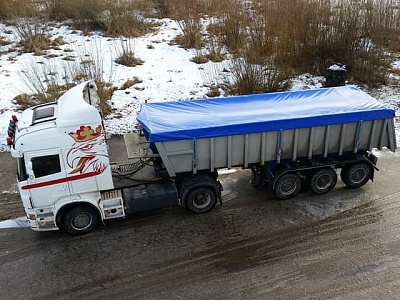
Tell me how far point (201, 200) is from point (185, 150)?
4.35 feet

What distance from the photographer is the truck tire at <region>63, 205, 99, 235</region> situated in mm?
8867

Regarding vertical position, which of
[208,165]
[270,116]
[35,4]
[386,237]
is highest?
[35,4]

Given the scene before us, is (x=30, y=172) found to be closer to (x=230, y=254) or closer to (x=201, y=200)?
(x=201, y=200)

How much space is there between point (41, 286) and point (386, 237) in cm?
672

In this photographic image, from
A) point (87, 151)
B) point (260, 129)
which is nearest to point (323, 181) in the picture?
point (260, 129)

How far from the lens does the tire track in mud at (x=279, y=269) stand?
7.47m

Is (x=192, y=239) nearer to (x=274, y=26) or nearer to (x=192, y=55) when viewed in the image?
(x=274, y=26)

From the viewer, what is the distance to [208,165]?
9250 millimetres

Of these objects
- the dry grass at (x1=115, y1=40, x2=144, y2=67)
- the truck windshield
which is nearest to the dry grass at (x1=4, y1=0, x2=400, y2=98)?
the dry grass at (x1=115, y1=40, x2=144, y2=67)

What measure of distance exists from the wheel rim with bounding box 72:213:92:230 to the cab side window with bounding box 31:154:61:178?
3.78 feet

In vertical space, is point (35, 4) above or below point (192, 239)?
above

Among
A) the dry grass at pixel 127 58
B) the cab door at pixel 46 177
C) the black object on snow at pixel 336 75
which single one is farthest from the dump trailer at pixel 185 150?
the dry grass at pixel 127 58

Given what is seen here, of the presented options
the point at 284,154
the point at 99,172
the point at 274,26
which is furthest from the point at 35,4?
the point at 284,154

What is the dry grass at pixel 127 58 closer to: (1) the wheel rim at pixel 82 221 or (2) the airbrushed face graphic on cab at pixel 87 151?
(2) the airbrushed face graphic on cab at pixel 87 151
